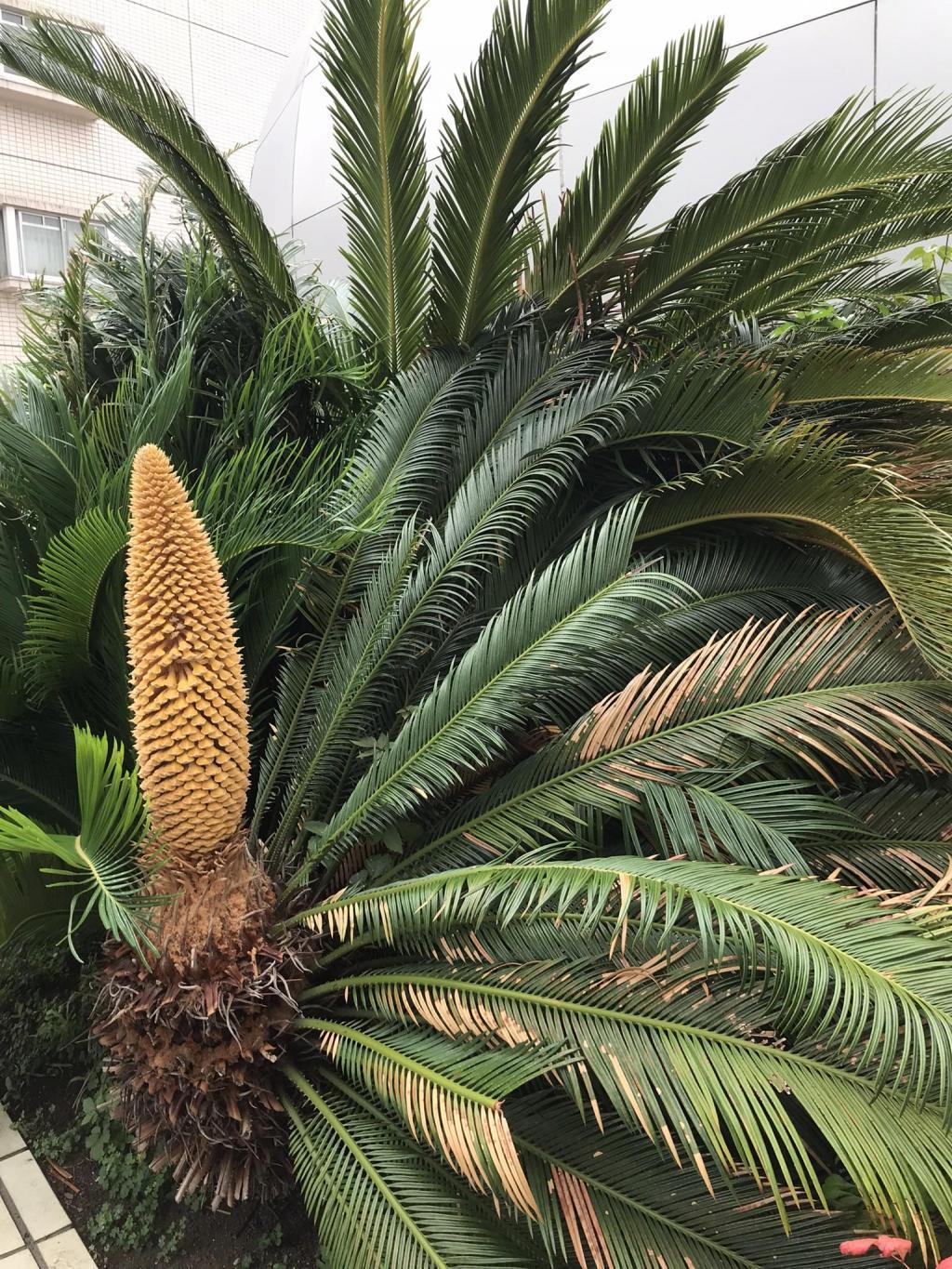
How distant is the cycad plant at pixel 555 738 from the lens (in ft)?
4.58

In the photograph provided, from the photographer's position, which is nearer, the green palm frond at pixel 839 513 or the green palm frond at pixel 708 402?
the green palm frond at pixel 839 513

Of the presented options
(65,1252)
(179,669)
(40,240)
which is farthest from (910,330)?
(40,240)

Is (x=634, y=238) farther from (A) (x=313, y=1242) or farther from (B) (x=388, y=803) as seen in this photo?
(A) (x=313, y=1242)

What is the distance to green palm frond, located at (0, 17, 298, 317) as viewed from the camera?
2.58 meters

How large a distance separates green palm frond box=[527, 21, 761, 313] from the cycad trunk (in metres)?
1.68

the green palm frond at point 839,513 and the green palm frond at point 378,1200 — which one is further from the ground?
the green palm frond at point 839,513

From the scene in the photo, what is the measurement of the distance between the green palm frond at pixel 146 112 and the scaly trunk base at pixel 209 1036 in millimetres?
2197

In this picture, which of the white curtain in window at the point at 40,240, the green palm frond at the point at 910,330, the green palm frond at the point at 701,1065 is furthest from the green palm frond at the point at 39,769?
the white curtain in window at the point at 40,240

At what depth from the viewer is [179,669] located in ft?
6.24

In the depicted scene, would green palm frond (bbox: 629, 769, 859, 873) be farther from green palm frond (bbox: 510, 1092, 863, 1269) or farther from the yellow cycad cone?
the yellow cycad cone

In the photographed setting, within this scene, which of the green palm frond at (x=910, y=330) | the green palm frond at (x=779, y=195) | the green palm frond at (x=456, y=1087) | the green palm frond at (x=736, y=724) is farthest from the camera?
the green palm frond at (x=910, y=330)

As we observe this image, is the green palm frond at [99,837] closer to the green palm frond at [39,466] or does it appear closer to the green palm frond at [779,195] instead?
the green palm frond at [39,466]

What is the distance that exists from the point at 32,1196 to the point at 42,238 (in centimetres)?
1579

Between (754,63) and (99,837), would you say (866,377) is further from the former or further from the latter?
(754,63)
